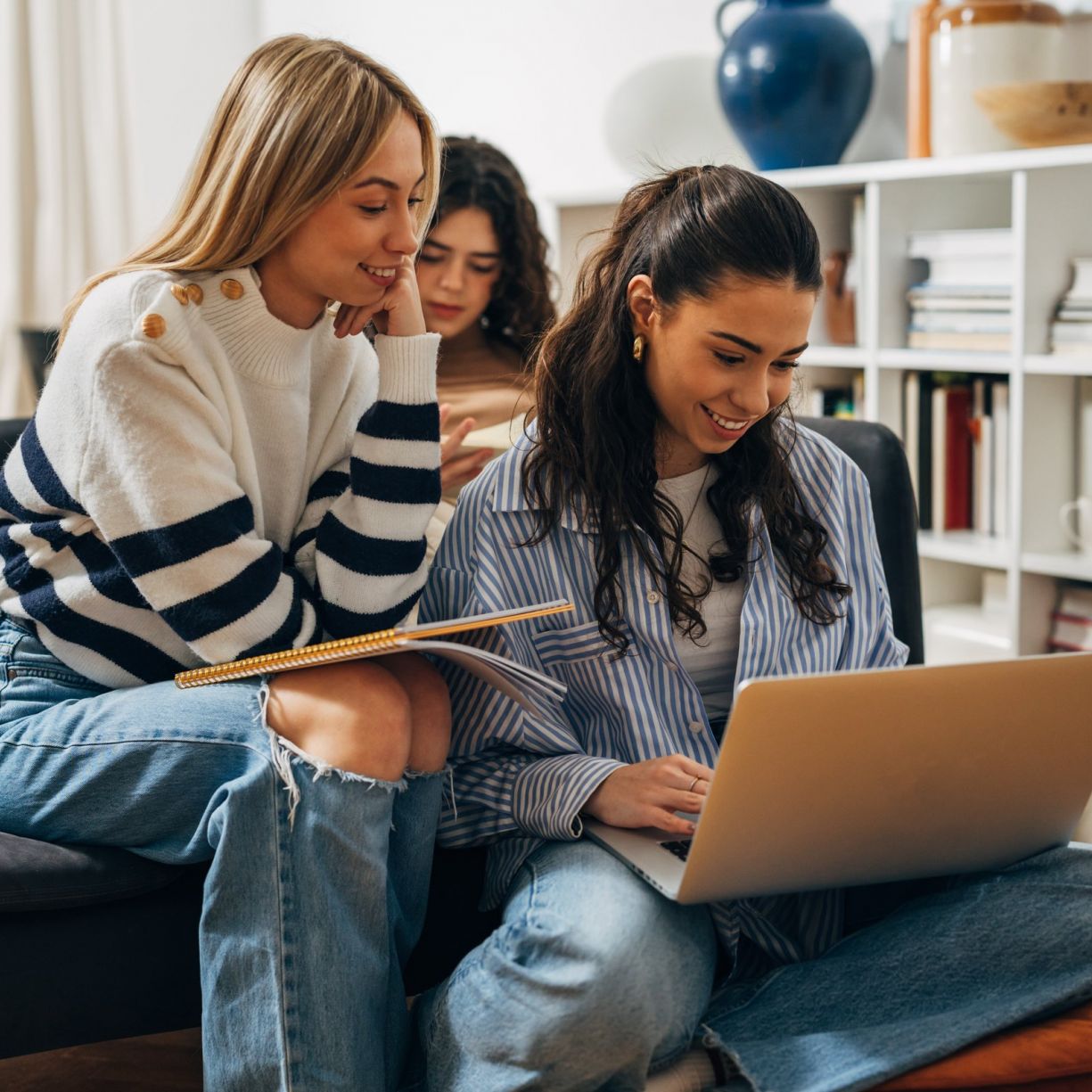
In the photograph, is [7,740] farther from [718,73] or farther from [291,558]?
[718,73]

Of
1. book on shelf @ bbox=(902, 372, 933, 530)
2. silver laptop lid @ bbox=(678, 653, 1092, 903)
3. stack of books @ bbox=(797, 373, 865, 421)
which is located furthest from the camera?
stack of books @ bbox=(797, 373, 865, 421)

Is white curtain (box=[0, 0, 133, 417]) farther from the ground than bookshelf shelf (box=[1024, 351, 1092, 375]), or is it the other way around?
white curtain (box=[0, 0, 133, 417])

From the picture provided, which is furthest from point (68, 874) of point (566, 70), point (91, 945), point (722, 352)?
point (566, 70)

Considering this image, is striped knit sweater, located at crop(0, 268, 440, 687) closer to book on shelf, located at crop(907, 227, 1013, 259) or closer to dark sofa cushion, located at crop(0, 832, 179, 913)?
dark sofa cushion, located at crop(0, 832, 179, 913)

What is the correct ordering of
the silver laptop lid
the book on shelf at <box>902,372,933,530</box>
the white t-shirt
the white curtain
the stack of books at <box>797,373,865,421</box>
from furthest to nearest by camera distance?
the white curtain, the stack of books at <box>797,373,865,421</box>, the book on shelf at <box>902,372,933,530</box>, the white t-shirt, the silver laptop lid

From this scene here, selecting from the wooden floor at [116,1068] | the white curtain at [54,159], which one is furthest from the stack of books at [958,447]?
the white curtain at [54,159]

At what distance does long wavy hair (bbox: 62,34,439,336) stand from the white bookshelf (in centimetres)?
64

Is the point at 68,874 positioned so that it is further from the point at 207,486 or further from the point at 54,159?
the point at 54,159

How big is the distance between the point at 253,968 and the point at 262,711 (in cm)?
22

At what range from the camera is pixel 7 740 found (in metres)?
1.30

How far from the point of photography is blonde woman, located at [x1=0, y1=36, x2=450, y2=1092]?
3.92 ft

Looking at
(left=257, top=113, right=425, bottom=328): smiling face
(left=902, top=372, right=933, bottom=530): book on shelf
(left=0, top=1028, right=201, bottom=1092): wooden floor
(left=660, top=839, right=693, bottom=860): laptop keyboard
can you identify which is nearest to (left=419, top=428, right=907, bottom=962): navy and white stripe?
(left=660, top=839, right=693, bottom=860): laptop keyboard

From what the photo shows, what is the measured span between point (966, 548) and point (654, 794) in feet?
3.97

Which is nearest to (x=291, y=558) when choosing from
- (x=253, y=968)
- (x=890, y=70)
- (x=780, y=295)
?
(x=253, y=968)
